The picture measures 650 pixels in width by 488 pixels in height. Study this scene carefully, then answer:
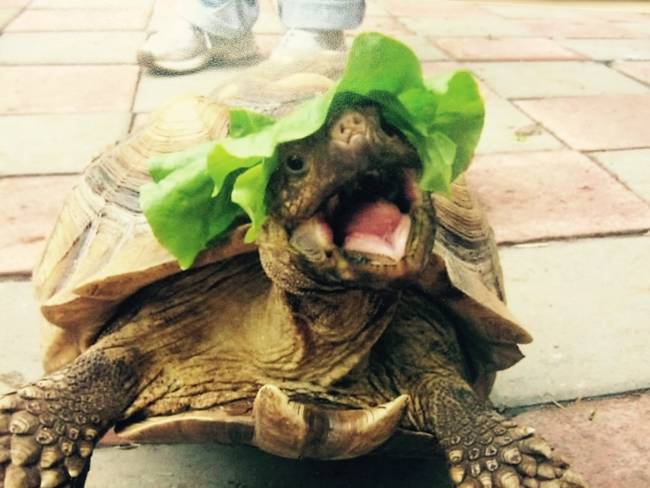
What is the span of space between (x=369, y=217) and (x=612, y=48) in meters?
5.22

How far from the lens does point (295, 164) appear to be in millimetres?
1357

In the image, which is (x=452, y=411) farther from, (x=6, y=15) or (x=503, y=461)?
(x=6, y=15)

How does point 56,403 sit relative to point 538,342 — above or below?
above

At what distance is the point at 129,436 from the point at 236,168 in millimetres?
592

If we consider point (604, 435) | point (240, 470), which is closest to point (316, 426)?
point (240, 470)

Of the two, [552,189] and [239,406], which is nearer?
[239,406]

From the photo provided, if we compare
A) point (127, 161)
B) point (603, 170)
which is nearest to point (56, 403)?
point (127, 161)

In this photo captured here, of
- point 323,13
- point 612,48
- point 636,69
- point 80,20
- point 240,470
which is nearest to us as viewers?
point 240,470

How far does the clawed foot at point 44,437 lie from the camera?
163 cm

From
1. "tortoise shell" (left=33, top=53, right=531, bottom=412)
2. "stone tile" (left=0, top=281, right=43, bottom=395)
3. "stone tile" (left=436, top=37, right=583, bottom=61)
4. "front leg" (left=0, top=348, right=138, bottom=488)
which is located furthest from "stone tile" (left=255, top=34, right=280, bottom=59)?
"front leg" (left=0, top=348, right=138, bottom=488)

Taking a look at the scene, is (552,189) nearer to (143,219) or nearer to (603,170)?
(603,170)

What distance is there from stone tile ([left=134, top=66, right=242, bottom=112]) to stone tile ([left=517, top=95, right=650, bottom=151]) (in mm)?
1552

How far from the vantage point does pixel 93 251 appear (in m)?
1.86

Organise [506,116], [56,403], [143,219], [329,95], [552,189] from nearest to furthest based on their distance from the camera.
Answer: [329,95] → [56,403] → [143,219] → [552,189] → [506,116]
